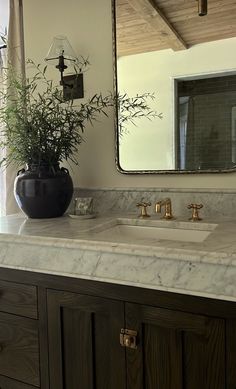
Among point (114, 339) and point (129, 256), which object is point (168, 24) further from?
point (114, 339)

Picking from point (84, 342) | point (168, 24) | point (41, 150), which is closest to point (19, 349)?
point (84, 342)

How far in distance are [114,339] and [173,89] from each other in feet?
3.18

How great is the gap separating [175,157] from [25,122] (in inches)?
24.6

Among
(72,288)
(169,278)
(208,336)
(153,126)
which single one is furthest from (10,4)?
(208,336)

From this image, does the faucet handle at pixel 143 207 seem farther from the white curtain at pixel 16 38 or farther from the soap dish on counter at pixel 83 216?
the white curtain at pixel 16 38

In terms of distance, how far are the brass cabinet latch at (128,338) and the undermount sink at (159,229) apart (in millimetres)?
323

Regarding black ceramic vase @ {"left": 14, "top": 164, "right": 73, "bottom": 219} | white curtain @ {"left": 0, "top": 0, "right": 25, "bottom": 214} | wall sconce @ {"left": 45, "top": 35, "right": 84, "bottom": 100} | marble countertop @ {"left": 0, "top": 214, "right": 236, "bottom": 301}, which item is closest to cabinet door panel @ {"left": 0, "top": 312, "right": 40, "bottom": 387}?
marble countertop @ {"left": 0, "top": 214, "right": 236, "bottom": 301}

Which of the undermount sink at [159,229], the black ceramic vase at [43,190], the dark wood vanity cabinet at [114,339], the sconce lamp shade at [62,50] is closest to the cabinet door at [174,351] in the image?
the dark wood vanity cabinet at [114,339]

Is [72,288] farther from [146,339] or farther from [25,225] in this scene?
[25,225]

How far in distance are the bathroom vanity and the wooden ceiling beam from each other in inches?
28.9

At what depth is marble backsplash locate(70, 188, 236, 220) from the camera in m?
1.41

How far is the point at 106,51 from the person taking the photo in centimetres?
161

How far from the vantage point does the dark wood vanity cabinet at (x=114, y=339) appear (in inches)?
36.4

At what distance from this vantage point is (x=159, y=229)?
138cm
